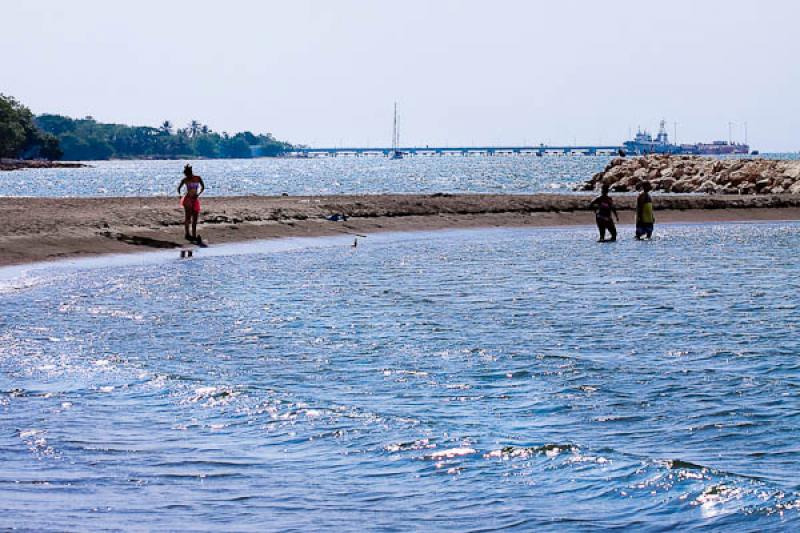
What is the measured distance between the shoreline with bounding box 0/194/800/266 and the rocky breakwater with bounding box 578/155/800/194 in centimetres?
828

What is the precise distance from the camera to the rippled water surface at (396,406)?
7.77 meters

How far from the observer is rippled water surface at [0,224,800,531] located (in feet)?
Answer: 25.5

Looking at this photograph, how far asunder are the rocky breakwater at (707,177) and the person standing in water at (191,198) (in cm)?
3464

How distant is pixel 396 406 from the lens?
11.0 meters

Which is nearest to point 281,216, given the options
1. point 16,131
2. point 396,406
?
point 396,406

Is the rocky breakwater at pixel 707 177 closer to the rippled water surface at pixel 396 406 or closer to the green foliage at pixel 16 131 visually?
the rippled water surface at pixel 396 406

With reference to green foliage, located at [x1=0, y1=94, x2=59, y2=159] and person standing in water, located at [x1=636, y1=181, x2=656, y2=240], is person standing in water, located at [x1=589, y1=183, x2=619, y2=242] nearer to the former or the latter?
person standing in water, located at [x1=636, y1=181, x2=656, y2=240]

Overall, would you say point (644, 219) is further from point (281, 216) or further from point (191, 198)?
point (191, 198)

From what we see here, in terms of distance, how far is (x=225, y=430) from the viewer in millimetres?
9922

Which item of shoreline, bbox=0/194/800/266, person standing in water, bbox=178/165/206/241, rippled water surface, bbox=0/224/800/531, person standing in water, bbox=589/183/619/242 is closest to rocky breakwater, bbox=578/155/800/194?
shoreline, bbox=0/194/800/266

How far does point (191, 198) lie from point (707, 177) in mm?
44695

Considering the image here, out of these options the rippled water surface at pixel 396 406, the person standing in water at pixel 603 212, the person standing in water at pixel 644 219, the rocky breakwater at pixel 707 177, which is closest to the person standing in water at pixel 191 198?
the rippled water surface at pixel 396 406

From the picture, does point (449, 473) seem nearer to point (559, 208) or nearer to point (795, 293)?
point (795, 293)

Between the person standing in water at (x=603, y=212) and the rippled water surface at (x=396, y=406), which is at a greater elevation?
the person standing in water at (x=603, y=212)
